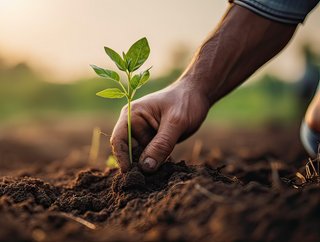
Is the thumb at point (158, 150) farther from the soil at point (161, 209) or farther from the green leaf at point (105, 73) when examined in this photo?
the green leaf at point (105, 73)

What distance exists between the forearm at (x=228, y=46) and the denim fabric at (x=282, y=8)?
0.12 ft

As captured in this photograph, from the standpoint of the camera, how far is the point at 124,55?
2.21 meters

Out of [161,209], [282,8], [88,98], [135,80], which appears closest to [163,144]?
[135,80]

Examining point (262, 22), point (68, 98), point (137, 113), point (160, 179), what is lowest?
point (68, 98)

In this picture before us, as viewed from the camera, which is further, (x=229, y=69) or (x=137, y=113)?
(x=229, y=69)

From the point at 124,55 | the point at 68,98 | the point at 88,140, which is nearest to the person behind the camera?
the point at 124,55

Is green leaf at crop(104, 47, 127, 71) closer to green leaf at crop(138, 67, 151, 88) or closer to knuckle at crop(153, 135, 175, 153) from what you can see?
green leaf at crop(138, 67, 151, 88)

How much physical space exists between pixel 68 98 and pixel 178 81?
25.7 meters

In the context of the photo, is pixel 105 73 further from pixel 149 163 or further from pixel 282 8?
pixel 282 8

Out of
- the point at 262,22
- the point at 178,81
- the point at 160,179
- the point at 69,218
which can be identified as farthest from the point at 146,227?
the point at 262,22

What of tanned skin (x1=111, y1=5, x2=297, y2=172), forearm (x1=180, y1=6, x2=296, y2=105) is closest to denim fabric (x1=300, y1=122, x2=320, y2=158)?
tanned skin (x1=111, y1=5, x2=297, y2=172)

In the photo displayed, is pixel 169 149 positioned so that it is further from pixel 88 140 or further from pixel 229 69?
pixel 88 140

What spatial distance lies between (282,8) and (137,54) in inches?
39.7

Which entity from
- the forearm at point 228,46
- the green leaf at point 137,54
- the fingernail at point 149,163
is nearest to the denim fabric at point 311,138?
the forearm at point 228,46
